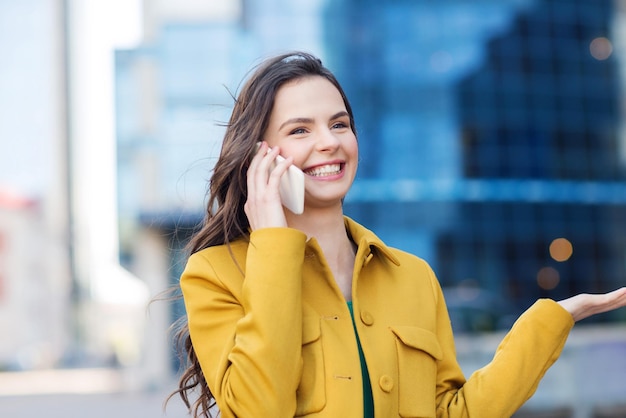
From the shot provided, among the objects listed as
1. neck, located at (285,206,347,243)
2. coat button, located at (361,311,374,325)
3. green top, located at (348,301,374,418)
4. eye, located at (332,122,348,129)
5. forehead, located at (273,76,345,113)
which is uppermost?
forehead, located at (273,76,345,113)

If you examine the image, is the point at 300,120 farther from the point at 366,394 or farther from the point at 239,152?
the point at 366,394

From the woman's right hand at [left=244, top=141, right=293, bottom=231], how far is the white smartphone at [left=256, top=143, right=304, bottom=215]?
0.06ft

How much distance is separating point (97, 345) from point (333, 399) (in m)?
83.6

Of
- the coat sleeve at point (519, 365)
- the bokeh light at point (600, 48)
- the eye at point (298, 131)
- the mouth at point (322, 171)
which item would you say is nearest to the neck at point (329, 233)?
the mouth at point (322, 171)

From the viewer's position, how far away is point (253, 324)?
2.06 metres

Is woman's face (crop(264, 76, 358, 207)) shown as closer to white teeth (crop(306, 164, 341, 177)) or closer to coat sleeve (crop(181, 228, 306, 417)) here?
white teeth (crop(306, 164, 341, 177))

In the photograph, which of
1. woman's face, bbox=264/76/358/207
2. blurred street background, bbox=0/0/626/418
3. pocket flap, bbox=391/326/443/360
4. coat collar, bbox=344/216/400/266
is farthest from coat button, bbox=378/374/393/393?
blurred street background, bbox=0/0/626/418

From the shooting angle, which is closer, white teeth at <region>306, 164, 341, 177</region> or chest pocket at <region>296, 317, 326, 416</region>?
chest pocket at <region>296, 317, 326, 416</region>

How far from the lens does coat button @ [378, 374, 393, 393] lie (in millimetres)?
2191

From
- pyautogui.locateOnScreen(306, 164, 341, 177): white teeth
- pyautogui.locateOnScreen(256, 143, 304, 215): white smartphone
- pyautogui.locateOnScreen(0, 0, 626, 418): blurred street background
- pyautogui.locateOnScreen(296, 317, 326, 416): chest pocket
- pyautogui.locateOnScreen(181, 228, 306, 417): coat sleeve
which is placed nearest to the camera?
pyautogui.locateOnScreen(181, 228, 306, 417): coat sleeve

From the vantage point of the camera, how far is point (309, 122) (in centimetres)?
237

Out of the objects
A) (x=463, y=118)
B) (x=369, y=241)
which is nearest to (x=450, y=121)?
(x=463, y=118)

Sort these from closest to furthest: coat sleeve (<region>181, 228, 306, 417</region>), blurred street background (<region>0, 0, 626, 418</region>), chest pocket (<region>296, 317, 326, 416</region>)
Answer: coat sleeve (<region>181, 228, 306, 417</region>) < chest pocket (<region>296, 317, 326, 416</region>) < blurred street background (<region>0, 0, 626, 418</region>)

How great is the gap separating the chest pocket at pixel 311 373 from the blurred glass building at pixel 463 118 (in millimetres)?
30501
